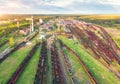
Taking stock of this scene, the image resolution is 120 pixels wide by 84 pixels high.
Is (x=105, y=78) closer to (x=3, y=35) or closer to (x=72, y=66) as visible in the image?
(x=72, y=66)

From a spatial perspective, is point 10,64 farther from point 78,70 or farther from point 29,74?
point 78,70

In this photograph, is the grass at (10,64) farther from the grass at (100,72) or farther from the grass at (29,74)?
the grass at (100,72)

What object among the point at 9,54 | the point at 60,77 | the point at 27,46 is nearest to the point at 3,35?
the point at 27,46

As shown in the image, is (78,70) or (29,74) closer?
(29,74)

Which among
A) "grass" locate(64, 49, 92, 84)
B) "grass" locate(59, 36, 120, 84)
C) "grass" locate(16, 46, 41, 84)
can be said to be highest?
"grass" locate(16, 46, 41, 84)

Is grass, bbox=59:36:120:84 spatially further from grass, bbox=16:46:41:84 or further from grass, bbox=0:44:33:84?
grass, bbox=0:44:33:84

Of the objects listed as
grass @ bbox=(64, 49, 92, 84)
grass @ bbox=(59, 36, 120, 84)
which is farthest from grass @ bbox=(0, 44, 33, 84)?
grass @ bbox=(59, 36, 120, 84)

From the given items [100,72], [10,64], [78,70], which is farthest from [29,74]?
[100,72]

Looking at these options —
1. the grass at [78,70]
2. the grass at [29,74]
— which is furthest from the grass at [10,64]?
the grass at [78,70]
